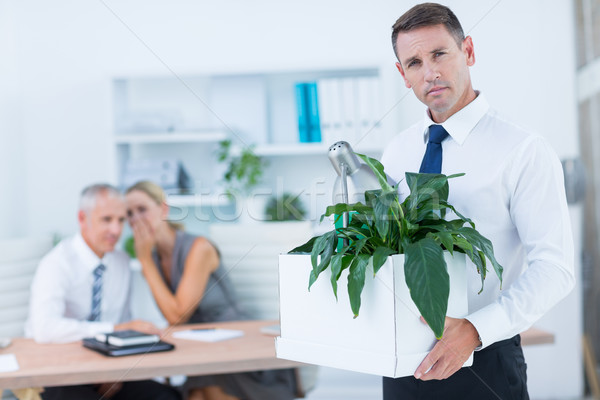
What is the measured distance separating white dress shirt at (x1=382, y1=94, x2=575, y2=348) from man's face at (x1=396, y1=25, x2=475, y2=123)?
7cm

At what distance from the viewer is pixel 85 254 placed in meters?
2.45

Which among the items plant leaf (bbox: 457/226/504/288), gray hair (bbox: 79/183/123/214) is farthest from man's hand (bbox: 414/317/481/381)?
gray hair (bbox: 79/183/123/214)

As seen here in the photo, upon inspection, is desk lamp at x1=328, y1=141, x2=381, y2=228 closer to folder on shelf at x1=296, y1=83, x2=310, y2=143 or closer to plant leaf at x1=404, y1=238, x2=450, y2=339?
plant leaf at x1=404, y1=238, x2=450, y2=339

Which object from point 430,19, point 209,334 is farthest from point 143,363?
point 430,19

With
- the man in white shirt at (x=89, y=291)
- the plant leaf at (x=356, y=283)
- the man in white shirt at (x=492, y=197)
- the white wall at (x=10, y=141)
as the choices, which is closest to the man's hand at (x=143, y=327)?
the man in white shirt at (x=89, y=291)

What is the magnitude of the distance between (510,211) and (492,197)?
0.05m

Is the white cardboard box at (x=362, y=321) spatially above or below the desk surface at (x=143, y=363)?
above

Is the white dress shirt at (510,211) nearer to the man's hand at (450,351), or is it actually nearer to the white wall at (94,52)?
the man's hand at (450,351)

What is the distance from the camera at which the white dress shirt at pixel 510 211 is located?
3.53ft

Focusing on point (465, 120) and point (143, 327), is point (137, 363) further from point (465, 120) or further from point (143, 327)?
point (465, 120)

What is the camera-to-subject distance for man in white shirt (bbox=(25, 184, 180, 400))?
213 cm

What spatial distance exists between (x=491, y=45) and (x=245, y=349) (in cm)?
202

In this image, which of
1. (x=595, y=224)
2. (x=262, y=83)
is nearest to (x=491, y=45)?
(x=595, y=224)

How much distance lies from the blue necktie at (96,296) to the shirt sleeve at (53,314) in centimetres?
12
